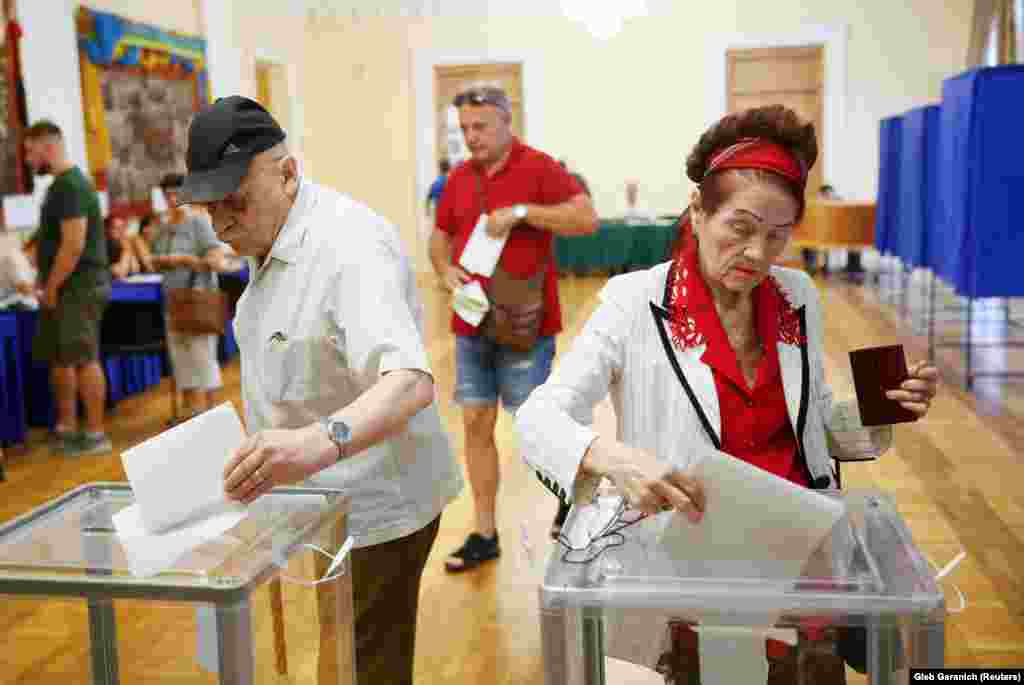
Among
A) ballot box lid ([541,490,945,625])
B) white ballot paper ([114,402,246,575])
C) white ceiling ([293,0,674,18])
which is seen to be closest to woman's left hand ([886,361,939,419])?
ballot box lid ([541,490,945,625])

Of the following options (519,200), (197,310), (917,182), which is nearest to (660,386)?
(519,200)

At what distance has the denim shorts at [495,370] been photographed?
152 inches

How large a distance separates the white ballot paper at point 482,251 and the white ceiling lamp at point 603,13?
10.1 metres

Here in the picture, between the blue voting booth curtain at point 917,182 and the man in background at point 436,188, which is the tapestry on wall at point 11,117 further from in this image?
the blue voting booth curtain at point 917,182

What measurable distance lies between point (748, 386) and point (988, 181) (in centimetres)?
487

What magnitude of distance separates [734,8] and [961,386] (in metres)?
7.97

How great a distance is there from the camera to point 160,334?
6.93 metres

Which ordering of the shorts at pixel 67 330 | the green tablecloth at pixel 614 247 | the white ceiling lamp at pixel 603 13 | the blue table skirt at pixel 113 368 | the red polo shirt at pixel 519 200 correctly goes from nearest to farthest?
the red polo shirt at pixel 519 200
the shorts at pixel 67 330
the blue table skirt at pixel 113 368
the green tablecloth at pixel 614 247
the white ceiling lamp at pixel 603 13

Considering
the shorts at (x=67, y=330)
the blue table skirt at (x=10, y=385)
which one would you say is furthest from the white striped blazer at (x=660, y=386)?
the blue table skirt at (x=10, y=385)

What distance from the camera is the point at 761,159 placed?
1624 millimetres

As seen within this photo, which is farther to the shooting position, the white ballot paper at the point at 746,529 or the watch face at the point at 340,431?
the watch face at the point at 340,431

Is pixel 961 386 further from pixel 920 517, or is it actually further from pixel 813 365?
pixel 813 365

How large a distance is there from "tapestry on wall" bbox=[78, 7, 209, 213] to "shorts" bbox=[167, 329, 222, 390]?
106 inches

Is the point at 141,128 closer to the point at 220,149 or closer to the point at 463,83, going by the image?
the point at 463,83
